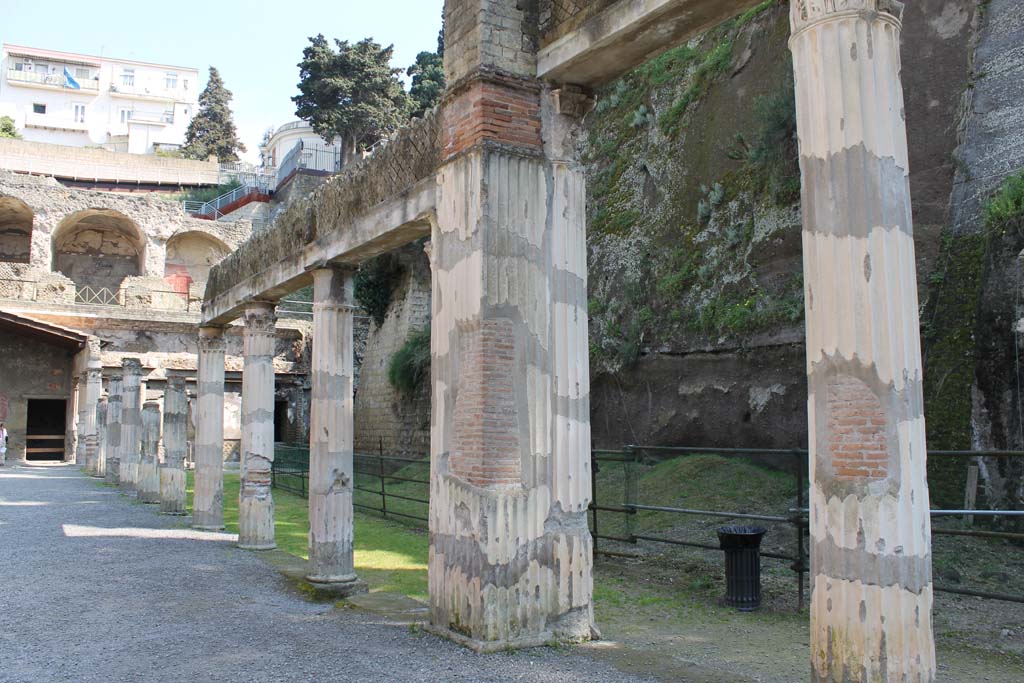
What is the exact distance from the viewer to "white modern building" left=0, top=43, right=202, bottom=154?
6462 centimetres

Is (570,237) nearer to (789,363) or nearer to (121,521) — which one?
(789,363)

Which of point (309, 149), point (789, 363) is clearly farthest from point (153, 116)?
point (789, 363)

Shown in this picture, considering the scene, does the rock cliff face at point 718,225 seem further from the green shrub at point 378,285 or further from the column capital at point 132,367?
the column capital at point 132,367

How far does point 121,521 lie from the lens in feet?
44.3

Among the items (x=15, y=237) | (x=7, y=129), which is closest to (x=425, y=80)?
(x=15, y=237)

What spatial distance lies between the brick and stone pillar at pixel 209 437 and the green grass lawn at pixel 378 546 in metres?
0.47

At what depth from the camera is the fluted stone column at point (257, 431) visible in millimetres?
10609

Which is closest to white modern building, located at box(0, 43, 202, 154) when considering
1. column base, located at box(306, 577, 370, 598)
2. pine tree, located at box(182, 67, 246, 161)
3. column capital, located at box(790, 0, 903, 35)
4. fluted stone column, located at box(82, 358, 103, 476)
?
pine tree, located at box(182, 67, 246, 161)

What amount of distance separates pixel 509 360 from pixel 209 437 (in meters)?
8.21

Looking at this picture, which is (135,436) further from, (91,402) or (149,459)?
(91,402)

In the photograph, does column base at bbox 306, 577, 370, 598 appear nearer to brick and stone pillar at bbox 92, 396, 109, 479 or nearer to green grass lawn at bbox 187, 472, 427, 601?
green grass lawn at bbox 187, 472, 427, 601

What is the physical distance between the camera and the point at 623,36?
5.26 metres

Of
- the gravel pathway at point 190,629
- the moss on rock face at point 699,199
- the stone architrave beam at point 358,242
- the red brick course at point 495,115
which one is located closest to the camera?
the gravel pathway at point 190,629

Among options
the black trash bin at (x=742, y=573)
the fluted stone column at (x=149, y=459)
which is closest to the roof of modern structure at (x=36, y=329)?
the fluted stone column at (x=149, y=459)
